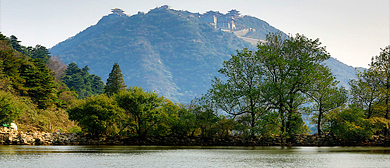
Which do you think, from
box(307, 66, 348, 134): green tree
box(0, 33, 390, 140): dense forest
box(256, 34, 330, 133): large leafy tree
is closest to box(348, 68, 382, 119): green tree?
box(0, 33, 390, 140): dense forest

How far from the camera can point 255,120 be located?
34.8m

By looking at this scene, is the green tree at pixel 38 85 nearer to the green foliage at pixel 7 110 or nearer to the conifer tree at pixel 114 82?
the green foliage at pixel 7 110

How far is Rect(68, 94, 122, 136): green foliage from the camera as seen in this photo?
A: 38.0 metres

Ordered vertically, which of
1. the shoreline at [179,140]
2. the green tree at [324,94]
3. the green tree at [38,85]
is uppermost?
the green tree at [38,85]

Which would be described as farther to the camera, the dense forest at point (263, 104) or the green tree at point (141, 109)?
the green tree at point (141, 109)

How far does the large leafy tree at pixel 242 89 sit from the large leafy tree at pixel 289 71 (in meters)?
0.95

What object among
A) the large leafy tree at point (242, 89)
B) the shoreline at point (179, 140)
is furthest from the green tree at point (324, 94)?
the large leafy tree at point (242, 89)

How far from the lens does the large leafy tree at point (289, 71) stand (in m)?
34.6

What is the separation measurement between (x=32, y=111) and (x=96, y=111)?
1643 cm

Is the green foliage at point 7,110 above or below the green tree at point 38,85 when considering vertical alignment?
below

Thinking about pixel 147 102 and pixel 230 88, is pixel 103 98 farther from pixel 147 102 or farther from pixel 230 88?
pixel 230 88

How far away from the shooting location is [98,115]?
126 feet

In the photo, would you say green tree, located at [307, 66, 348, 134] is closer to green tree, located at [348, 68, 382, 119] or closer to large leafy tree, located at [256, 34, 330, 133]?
large leafy tree, located at [256, 34, 330, 133]

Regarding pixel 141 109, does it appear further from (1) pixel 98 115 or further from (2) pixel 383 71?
(2) pixel 383 71
